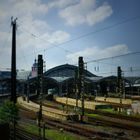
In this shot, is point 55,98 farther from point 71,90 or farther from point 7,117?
point 7,117

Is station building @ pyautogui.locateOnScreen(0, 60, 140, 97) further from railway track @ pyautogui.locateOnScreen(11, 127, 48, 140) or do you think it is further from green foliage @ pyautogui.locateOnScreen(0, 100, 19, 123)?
railway track @ pyautogui.locateOnScreen(11, 127, 48, 140)

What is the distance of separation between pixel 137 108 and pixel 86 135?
19.7m

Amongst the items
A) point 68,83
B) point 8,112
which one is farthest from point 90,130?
point 68,83

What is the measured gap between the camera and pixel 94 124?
38656 millimetres

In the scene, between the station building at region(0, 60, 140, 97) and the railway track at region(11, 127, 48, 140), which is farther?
the station building at region(0, 60, 140, 97)

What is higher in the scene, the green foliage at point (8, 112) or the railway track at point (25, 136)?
the green foliage at point (8, 112)

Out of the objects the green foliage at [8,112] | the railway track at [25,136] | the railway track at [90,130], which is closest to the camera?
the railway track at [25,136]

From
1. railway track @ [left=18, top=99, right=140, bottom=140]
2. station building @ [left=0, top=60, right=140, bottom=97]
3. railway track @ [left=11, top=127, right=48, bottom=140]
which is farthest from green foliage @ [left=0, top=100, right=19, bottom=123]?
station building @ [left=0, top=60, right=140, bottom=97]

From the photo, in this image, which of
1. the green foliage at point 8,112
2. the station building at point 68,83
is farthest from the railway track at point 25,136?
the station building at point 68,83

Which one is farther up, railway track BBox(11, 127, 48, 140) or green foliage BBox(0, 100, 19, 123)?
green foliage BBox(0, 100, 19, 123)

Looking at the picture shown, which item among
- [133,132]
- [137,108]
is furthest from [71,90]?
[133,132]

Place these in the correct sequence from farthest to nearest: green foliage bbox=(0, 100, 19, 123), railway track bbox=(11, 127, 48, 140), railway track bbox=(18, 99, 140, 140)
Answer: green foliage bbox=(0, 100, 19, 123) → railway track bbox=(18, 99, 140, 140) → railway track bbox=(11, 127, 48, 140)

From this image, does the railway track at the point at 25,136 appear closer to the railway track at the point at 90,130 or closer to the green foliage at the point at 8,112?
the green foliage at the point at 8,112

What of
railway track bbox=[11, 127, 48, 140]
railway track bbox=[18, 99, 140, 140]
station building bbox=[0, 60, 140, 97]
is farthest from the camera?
station building bbox=[0, 60, 140, 97]
